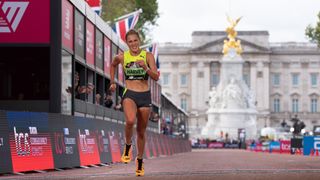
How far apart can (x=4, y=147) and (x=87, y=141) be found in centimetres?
631

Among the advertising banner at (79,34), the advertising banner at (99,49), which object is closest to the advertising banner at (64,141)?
the advertising banner at (79,34)

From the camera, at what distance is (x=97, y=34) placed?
1268 inches

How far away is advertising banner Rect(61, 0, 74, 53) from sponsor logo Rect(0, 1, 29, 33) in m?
1.04

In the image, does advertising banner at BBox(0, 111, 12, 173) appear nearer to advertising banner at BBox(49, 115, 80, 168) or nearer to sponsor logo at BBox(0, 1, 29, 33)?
advertising banner at BBox(49, 115, 80, 168)

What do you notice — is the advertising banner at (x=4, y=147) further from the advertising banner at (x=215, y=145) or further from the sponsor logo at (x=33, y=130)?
the advertising banner at (x=215, y=145)

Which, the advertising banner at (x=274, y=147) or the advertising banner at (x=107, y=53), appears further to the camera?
the advertising banner at (x=274, y=147)

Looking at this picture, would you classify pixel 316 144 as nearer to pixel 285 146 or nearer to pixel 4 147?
pixel 285 146

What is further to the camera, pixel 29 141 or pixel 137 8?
pixel 137 8

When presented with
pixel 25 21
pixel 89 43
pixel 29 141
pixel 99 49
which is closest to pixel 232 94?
pixel 99 49

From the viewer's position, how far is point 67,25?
84.5 feet

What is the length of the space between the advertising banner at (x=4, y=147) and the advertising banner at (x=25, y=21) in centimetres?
557

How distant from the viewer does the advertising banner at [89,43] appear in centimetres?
2989

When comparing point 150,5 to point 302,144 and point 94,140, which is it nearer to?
point 302,144

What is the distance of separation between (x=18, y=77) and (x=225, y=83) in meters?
93.4
